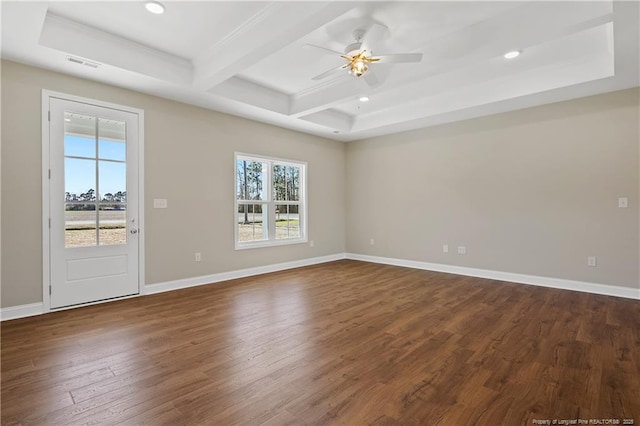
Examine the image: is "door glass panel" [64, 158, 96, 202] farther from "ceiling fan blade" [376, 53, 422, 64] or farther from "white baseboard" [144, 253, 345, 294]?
"ceiling fan blade" [376, 53, 422, 64]

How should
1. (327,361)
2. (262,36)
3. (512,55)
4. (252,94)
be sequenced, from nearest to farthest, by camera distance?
(327,361) < (262,36) < (512,55) < (252,94)

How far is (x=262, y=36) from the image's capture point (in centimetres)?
298

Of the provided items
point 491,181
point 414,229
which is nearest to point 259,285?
point 414,229

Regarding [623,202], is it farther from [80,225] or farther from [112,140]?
[80,225]

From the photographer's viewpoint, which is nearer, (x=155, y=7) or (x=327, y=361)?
(x=327, y=361)

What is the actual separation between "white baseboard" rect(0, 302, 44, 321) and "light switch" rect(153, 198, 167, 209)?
163 cm

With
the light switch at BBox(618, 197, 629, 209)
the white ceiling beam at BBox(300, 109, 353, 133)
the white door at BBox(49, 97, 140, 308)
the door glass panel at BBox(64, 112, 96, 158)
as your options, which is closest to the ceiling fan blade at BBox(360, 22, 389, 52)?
the white ceiling beam at BBox(300, 109, 353, 133)

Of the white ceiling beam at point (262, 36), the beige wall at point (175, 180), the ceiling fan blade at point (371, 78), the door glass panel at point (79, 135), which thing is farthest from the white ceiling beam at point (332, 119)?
the door glass panel at point (79, 135)

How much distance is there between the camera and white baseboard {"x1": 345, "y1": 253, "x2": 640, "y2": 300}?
4.03 m

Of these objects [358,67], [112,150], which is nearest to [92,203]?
[112,150]

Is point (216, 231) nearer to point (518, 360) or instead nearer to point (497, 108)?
point (518, 360)

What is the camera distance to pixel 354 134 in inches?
251

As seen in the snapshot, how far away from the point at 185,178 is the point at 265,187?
5.10ft

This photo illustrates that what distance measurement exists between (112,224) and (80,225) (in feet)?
1.07
